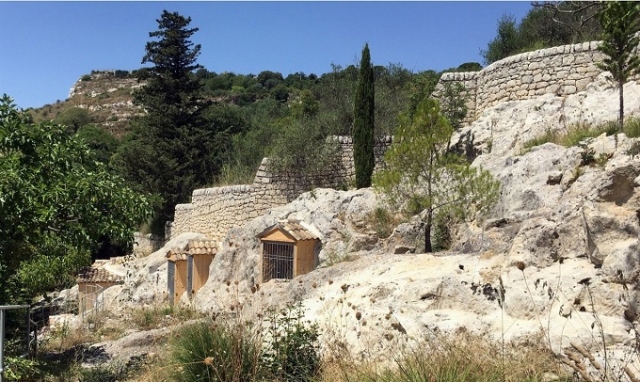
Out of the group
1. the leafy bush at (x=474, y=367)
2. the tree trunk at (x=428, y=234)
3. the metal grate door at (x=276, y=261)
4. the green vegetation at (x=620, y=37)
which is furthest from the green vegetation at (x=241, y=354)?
the green vegetation at (x=620, y=37)

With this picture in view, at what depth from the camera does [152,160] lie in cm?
2570

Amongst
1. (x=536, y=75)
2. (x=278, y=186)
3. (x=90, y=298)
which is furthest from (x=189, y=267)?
(x=536, y=75)

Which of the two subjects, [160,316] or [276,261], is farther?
[276,261]

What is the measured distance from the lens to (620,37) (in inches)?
446

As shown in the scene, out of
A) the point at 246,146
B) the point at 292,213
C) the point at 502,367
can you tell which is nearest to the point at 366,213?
the point at 292,213

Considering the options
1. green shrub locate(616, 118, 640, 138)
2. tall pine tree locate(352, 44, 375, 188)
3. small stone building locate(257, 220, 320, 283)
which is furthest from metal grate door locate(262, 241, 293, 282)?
green shrub locate(616, 118, 640, 138)

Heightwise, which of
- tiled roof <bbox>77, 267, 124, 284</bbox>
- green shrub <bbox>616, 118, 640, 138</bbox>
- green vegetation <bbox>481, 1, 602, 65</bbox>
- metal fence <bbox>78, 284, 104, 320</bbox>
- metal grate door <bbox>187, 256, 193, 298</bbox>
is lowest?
metal fence <bbox>78, 284, 104, 320</bbox>

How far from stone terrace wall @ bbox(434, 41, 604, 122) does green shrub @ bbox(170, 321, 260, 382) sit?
10.3 m

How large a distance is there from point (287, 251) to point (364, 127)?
15.7 ft

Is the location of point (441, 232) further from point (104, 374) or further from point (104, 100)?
point (104, 100)

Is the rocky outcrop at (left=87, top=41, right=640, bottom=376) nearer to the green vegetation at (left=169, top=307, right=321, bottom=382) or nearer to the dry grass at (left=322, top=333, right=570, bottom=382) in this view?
the dry grass at (left=322, top=333, right=570, bottom=382)

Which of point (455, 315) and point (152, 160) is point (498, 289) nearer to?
point (455, 315)

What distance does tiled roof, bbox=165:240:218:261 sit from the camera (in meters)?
16.0

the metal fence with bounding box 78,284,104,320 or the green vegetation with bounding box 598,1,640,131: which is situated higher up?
the green vegetation with bounding box 598,1,640,131
